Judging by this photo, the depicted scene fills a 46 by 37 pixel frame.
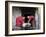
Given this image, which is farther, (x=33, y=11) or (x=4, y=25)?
(x=33, y=11)

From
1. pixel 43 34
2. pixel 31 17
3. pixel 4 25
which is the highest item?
pixel 31 17

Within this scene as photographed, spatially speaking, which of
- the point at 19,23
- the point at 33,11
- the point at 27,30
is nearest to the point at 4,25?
the point at 19,23

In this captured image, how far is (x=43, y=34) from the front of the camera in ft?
5.35

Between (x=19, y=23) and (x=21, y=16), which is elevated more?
(x=21, y=16)

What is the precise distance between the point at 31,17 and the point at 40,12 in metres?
Answer: 0.17

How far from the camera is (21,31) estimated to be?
1555 millimetres
